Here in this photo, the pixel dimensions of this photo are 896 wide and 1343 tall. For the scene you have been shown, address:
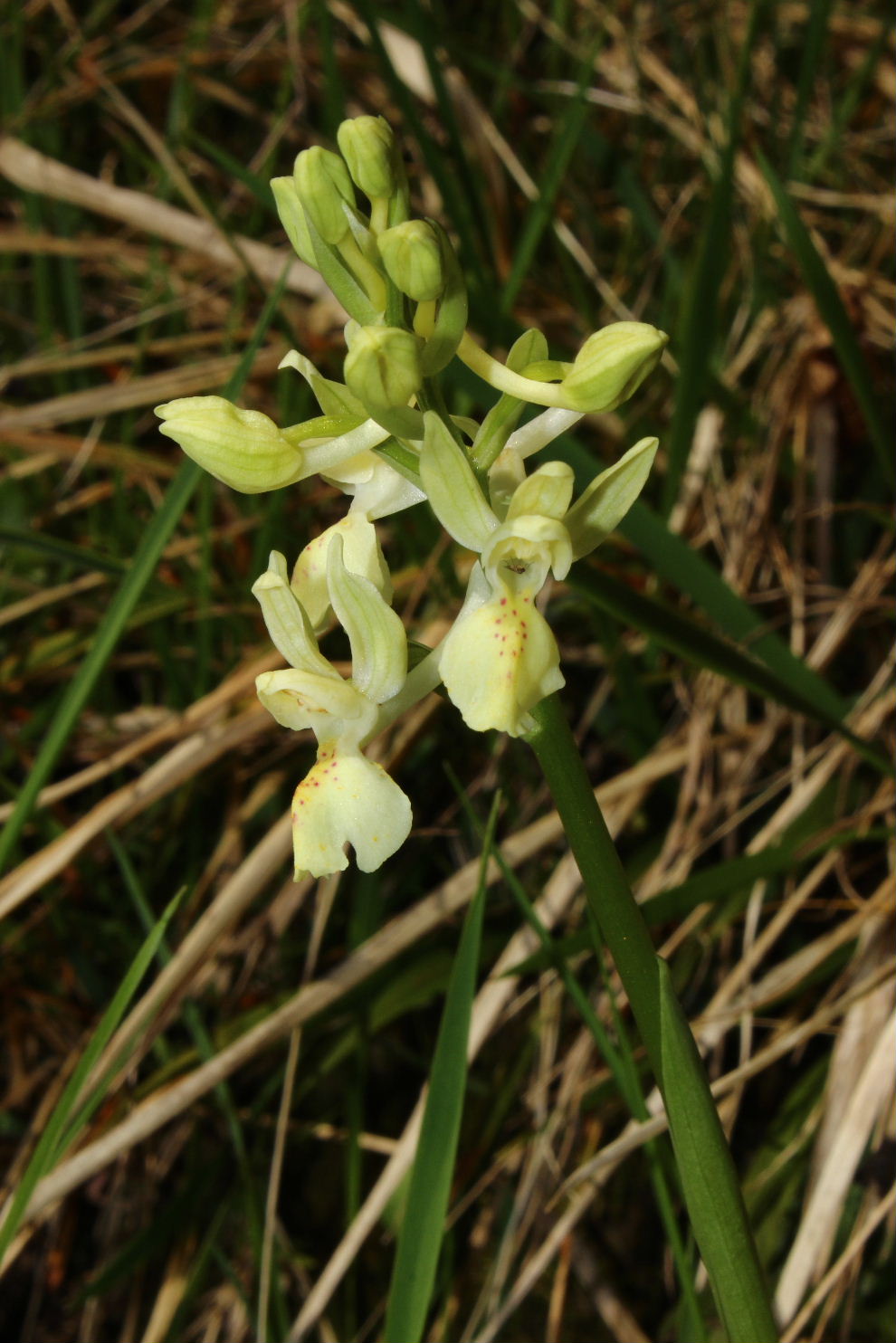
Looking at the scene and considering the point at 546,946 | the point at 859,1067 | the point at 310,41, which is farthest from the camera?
the point at 310,41

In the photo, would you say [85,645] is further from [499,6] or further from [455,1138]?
[499,6]

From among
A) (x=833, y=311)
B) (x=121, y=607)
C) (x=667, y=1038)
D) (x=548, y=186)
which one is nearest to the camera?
(x=667, y=1038)

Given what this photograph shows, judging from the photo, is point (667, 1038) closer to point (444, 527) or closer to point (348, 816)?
point (348, 816)

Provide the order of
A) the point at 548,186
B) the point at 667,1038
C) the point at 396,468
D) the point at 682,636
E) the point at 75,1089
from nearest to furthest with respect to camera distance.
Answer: the point at 667,1038
the point at 396,468
the point at 75,1089
the point at 682,636
the point at 548,186

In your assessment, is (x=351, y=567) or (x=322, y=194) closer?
(x=322, y=194)

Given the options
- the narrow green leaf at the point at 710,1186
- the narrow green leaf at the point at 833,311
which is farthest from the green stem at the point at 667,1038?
the narrow green leaf at the point at 833,311

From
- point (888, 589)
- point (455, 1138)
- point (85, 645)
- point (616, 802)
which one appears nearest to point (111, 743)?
point (85, 645)

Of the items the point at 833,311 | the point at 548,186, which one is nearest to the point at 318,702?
the point at 833,311
